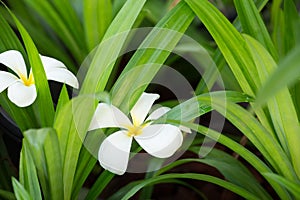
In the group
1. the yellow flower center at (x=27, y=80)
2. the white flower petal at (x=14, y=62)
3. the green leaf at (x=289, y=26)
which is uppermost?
the green leaf at (x=289, y=26)

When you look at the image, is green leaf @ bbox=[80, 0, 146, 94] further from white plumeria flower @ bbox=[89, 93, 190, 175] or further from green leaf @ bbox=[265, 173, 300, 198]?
green leaf @ bbox=[265, 173, 300, 198]

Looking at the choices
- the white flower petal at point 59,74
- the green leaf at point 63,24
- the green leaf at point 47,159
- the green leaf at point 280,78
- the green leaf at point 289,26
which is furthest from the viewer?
the green leaf at point 63,24

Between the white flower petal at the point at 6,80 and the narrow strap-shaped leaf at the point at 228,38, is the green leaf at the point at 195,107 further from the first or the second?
the white flower petal at the point at 6,80

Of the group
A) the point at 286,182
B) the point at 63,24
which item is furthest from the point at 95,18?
the point at 286,182

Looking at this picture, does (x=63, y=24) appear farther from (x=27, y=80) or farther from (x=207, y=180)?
(x=207, y=180)

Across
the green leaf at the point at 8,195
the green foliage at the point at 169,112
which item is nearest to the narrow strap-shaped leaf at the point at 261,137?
the green foliage at the point at 169,112

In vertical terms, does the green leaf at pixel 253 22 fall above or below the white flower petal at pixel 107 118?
above

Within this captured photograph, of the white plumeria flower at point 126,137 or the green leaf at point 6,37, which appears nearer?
the white plumeria flower at point 126,137
